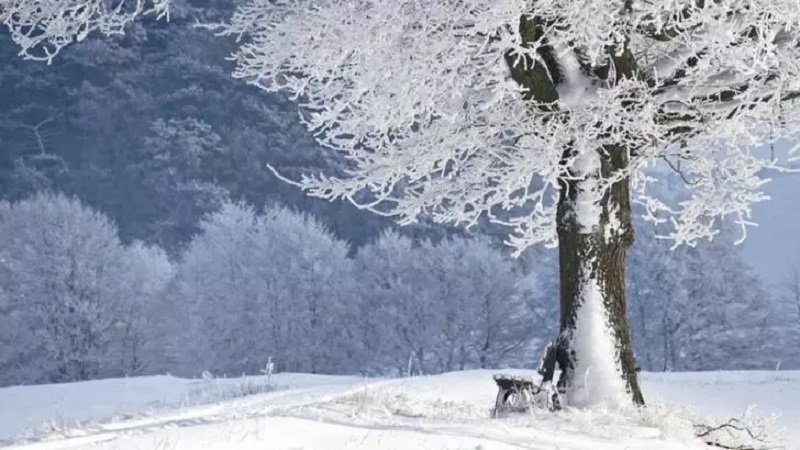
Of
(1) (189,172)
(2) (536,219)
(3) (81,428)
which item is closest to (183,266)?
(1) (189,172)

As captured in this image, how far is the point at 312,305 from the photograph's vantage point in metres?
40.5

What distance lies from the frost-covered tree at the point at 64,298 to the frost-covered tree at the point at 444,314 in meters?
9.11

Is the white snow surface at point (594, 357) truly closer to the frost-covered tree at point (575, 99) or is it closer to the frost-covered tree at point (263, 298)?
the frost-covered tree at point (575, 99)

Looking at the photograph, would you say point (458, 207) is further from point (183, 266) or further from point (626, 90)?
point (183, 266)

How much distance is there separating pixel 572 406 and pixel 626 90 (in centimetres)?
247

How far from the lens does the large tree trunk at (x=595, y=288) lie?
26.5ft

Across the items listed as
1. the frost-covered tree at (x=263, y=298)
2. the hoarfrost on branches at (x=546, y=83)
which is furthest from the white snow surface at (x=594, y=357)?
the frost-covered tree at (x=263, y=298)

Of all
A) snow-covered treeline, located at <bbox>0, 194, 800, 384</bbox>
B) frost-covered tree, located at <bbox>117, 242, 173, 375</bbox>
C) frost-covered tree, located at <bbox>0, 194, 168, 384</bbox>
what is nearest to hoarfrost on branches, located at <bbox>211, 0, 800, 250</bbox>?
snow-covered treeline, located at <bbox>0, 194, 800, 384</bbox>

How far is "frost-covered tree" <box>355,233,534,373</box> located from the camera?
3994 centimetres

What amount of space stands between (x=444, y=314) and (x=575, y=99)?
32.4 meters

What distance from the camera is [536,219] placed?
9672mm

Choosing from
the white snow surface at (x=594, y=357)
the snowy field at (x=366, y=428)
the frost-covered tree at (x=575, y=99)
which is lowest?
the snowy field at (x=366, y=428)

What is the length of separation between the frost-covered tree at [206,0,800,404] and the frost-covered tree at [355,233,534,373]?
30692 mm

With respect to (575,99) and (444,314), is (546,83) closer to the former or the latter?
(575,99)
